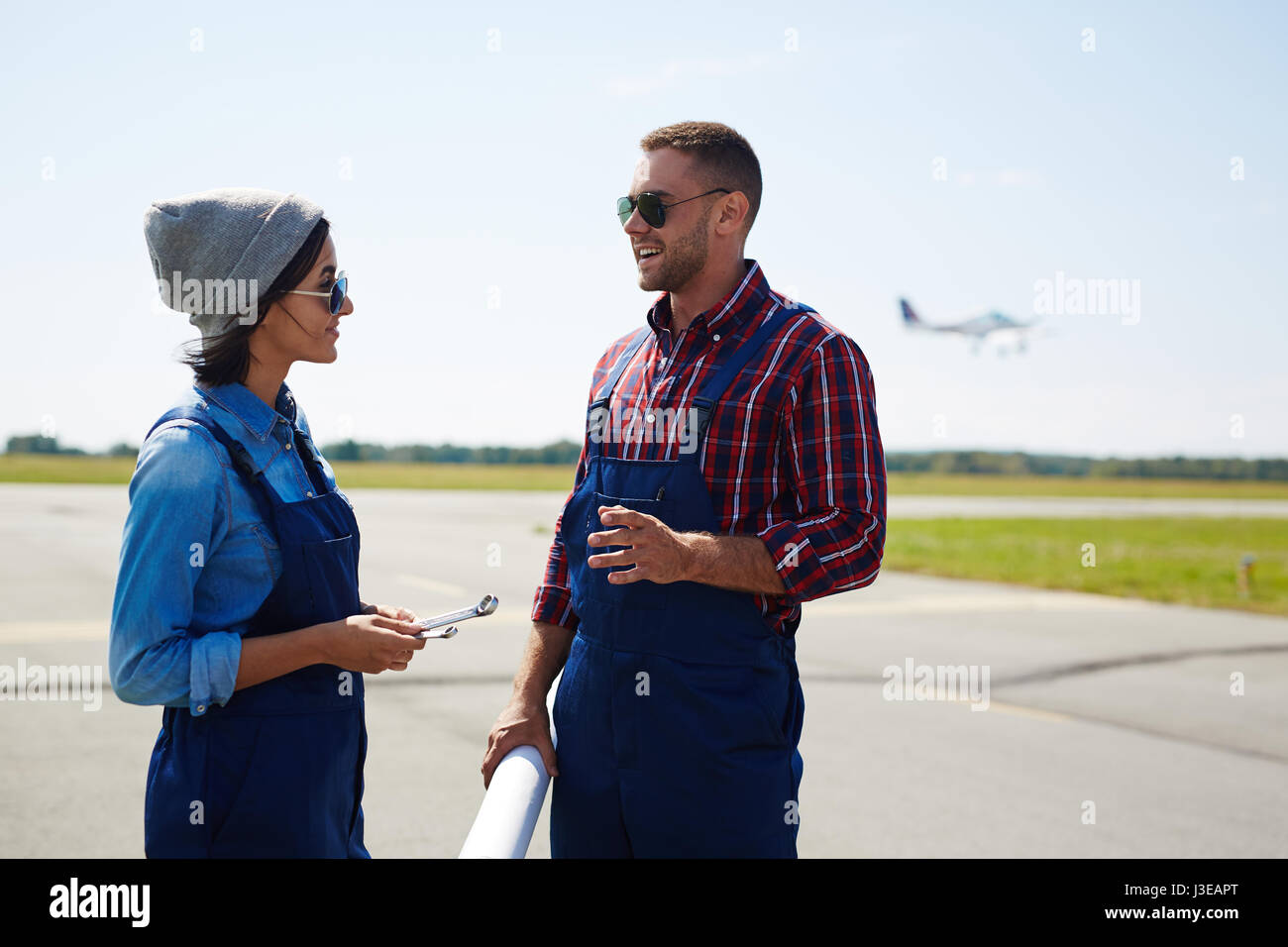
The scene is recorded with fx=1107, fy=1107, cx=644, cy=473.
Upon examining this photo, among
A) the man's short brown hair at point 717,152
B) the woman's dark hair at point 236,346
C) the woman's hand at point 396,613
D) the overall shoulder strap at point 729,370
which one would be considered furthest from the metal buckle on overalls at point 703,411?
the woman's dark hair at point 236,346

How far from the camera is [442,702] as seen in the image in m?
7.37

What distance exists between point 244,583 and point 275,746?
0.32m

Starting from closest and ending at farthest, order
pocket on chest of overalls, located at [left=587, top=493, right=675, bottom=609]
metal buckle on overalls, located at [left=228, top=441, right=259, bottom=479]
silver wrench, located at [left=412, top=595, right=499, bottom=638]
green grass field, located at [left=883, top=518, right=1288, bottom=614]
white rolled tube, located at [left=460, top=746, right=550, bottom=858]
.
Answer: white rolled tube, located at [left=460, top=746, right=550, bottom=858] → metal buckle on overalls, located at [left=228, top=441, right=259, bottom=479] → silver wrench, located at [left=412, top=595, right=499, bottom=638] → pocket on chest of overalls, located at [left=587, top=493, right=675, bottom=609] → green grass field, located at [left=883, top=518, right=1288, bottom=614]

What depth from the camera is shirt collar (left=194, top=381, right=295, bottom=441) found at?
223 cm

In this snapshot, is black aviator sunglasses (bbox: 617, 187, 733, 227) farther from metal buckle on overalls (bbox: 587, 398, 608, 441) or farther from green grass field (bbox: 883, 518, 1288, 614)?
green grass field (bbox: 883, 518, 1288, 614)

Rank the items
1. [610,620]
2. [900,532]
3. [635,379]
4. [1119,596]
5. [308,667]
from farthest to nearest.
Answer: [900,532] → [1119,596] → [635,379] → [610,620] → [308,667]

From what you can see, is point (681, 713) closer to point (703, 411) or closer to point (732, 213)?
point (703, 411)

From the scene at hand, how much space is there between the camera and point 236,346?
2.28m

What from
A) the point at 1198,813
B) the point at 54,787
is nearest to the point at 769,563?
the point at 1198,813

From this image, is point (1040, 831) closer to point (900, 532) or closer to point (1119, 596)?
point (1119, 596)

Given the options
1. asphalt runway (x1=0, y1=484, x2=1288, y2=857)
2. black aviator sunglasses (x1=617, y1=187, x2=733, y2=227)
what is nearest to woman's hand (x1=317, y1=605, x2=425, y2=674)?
black aviator sunglasses (x1=617, y1=187, x2=733, y2=227)

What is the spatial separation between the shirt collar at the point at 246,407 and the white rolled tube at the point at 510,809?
0.84m

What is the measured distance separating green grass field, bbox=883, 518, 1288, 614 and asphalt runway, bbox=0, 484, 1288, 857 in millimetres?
1739
